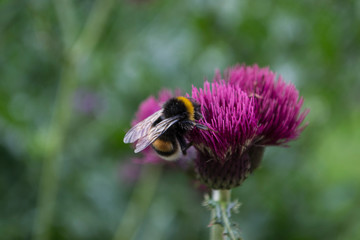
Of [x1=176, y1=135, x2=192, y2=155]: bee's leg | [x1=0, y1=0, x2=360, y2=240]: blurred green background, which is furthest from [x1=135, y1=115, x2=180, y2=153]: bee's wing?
[x1=0, y1=0, x2=360, y2=240]: blurred green background

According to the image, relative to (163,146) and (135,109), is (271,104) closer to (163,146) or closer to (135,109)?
(163,146)

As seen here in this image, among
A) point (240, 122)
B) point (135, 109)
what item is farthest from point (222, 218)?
point (135, 109)

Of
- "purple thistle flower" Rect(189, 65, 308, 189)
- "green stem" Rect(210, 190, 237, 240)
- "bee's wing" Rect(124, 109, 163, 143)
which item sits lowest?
"green stem" Rect(210, 190, 237, 240)

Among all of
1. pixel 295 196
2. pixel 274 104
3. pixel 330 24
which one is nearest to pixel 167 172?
pixel 295 196

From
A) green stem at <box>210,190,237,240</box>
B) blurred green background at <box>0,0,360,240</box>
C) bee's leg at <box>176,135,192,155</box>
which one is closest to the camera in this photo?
green stem at <box>210,190,237,240</box>

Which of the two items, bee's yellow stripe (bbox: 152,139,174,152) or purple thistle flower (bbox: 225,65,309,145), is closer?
purple thistle flower (bbox: 225,65,309,145)

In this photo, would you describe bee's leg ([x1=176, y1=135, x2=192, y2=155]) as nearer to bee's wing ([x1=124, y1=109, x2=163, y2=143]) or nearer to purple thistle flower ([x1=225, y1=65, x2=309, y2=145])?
bee's wing ([x1=124, y1=109, x2=163, y2=143])

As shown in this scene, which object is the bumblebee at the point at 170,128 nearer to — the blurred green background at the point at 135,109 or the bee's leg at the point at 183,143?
the bee's leg at the point at 183,143

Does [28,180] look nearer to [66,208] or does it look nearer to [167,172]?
[66,208]
